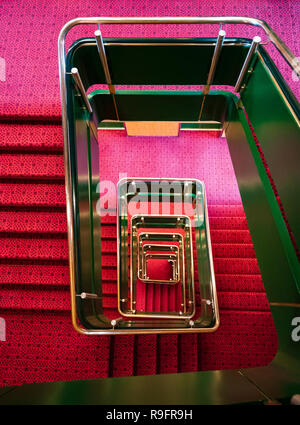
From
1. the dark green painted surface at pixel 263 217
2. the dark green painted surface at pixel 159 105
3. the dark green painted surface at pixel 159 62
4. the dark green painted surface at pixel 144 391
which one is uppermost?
the dark green painted surface at pixel 159 105

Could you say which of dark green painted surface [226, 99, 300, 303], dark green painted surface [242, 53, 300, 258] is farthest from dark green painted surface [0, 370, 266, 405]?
dark green painted surface [242, 53, 300, 258]

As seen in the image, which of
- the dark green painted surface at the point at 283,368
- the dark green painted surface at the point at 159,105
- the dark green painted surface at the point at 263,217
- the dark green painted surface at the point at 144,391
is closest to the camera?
the dark green painted surface at the point at 144,391

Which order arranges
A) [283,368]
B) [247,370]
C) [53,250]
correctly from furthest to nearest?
[53,250]
[283,368]
[247,370]

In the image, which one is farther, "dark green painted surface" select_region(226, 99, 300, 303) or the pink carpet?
the pink carpet

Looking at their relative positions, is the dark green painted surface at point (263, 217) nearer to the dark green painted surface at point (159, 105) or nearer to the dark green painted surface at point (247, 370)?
the dark green painted surface at point (247, 370)

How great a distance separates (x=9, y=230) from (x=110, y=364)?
137 centimetres

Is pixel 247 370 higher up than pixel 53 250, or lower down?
lower down

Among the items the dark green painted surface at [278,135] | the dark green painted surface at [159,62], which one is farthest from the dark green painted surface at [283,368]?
the dark green painted surface at [159,62]

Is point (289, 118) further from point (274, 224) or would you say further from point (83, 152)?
point (83, 152)

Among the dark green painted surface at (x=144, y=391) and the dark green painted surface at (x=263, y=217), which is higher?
the dark green painted surface at (x=263, y=217)

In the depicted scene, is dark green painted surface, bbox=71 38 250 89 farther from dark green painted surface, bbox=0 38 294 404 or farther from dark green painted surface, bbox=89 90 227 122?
dark green painted surface, bbox=89 90 227 122

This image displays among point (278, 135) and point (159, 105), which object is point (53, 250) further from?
point (278, 135)

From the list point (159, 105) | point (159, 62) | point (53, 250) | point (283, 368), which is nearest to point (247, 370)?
point (283, 368)

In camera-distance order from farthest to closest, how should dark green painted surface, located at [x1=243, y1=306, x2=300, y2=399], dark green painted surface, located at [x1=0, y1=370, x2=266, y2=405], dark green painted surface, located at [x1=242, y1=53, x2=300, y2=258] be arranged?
dark green painted surface, located at [x1=242, y1=53, x2=300, y2=258] → dark green painted surface, located at [x1=243, y1=306, x2=300, y2=399] → dark green painted surface, located at [x1=0, y1=370, x2=266, y2=405]
